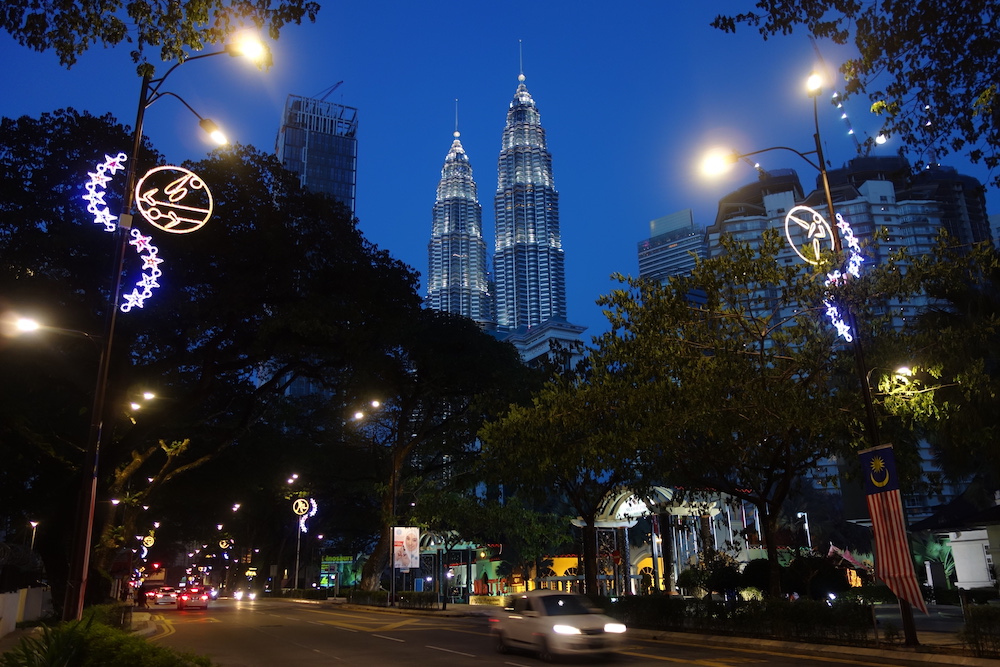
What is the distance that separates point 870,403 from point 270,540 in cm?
7581

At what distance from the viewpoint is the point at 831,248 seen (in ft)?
62.8

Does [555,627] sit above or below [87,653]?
below


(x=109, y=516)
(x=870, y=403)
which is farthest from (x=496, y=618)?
(x=109, y=516)

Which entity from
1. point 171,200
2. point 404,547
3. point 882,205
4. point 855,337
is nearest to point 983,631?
point 855,337

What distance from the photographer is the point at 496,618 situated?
19.0 meters

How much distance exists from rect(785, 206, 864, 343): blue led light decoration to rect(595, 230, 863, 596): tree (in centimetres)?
49

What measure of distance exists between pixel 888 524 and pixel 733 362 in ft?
18.2

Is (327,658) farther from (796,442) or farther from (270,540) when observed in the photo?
(270,540)

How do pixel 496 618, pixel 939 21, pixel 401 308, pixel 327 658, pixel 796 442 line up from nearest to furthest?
1. pixel 939 21
2. pixel 327 658
3. pixel 496 618
4. pixel 796 442
5. pixel 401 308

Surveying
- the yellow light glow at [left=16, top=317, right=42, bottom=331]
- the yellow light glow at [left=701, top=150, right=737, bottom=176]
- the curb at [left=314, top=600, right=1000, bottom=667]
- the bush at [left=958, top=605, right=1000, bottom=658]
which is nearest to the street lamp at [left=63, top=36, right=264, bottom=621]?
the yellow light glow at [left=16, top=317, right=42, bottom=331]

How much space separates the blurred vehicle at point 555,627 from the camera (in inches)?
608

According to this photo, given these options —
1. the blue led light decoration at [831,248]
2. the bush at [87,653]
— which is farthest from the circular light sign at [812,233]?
the bush at [87,653]

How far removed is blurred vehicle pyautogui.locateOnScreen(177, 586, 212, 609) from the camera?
5114 centimetres

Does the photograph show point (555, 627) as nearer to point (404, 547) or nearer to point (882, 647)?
point (882, 647)
